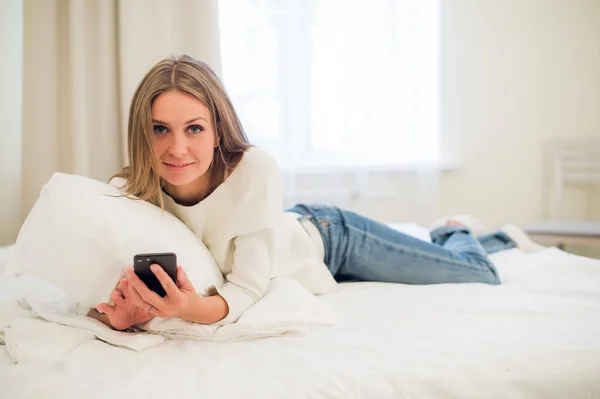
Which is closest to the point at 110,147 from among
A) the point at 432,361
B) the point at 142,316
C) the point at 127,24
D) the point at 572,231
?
the point at 127,24

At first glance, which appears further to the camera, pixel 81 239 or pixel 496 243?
pixel 496 243

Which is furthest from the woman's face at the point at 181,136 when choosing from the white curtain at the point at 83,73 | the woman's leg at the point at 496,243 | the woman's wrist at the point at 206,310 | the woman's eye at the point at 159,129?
the white curtain at the point at 83,73

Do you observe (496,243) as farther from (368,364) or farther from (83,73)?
(83,73)

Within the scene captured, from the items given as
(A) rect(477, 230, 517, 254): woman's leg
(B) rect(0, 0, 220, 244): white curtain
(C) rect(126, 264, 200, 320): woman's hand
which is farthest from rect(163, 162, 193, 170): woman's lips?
(B) rect(0, 0, 220, 244): white curtain

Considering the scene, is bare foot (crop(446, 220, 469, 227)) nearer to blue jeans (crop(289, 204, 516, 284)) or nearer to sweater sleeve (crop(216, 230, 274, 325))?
blue jeans (crop(289, 204, 516, 284))

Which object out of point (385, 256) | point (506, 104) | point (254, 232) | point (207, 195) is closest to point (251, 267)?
point (254, 232)

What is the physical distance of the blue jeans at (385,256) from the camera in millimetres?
1357

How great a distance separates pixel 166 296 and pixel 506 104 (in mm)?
2486

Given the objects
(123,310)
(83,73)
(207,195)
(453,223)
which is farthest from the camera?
(83,73)

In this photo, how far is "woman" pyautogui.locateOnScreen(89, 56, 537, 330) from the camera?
90cm

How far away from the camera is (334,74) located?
2.63m

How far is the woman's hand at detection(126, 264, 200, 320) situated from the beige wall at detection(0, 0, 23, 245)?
68.8 inches

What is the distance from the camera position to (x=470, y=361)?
0.79 m

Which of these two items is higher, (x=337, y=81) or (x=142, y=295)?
(x=337, y=81)
